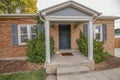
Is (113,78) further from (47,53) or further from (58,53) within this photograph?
(58,53)

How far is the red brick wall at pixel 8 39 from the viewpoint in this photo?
10836mm

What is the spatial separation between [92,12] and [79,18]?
2.77 feet

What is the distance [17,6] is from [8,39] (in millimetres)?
10588

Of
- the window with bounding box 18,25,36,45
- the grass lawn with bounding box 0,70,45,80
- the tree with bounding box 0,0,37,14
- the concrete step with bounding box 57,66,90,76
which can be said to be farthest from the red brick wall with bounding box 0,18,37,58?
the tree with bounding box 0,0,37,14

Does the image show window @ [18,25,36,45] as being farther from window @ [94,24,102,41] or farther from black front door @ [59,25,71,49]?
window @ [94,24,102,41]

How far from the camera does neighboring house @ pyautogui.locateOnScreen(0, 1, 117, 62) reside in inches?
333

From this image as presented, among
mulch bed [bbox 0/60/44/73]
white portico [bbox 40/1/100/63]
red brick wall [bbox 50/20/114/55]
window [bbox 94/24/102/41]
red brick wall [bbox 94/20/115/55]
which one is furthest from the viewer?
red brick wall [bbox 94/20/115/55]

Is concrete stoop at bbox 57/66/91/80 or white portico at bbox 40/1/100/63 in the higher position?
white portico at bbox 40/1/100/63

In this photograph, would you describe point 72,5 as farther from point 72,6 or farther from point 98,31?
point 98,31

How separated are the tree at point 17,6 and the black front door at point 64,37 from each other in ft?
30.4

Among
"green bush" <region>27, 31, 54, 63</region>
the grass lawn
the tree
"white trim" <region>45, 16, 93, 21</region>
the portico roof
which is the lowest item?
the grass lawn

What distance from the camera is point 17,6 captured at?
20.2 meters

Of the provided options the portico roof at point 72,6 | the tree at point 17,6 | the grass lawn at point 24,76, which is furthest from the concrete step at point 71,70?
the tree at point 17,6

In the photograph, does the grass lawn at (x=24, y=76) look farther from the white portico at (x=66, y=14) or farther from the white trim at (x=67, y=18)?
the white trim at (x=67, y=18)
